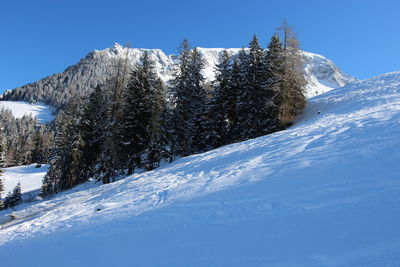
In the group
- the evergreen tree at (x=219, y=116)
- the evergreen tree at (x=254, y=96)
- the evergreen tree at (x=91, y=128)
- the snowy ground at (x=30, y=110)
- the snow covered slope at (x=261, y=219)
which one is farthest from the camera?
the snowy ground at (x=30, y=110)

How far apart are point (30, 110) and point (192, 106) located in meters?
202

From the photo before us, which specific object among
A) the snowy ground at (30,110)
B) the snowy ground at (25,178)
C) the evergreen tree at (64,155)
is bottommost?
the snowy ground at (25,178)

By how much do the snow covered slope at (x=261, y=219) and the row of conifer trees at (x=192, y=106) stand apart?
1150 cm

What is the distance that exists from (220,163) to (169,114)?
13542 mm

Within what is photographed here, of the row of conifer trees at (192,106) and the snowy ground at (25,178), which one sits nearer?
the row of conifer trees at (192,106)

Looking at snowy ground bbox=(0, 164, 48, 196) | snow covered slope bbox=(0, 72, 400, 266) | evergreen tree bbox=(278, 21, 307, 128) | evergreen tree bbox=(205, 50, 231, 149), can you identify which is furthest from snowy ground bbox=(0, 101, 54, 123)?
snow covered slope bbox=(0, 72, 400, 266)

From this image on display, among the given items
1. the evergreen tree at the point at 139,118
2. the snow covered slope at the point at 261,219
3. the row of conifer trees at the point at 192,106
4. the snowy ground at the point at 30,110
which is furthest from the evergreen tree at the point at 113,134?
the snowy ground at the point at 30,110

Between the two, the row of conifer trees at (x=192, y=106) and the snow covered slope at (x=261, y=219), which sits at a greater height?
the row of conifer trees at (x=192, y=106)

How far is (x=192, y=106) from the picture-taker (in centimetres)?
2428

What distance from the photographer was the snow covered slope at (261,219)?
3840 mm

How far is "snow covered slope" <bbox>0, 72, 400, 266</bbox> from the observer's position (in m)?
3.84

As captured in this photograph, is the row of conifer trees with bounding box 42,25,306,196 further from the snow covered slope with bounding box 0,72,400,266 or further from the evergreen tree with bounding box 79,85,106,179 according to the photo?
the snow covered slope with bounding box 0,72,400,266

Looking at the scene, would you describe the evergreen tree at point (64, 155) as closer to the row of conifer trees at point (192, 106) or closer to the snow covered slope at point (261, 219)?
the row of conifer trees at point (192, 106)

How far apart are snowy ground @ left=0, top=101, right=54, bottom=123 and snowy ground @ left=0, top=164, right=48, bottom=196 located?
121 m
